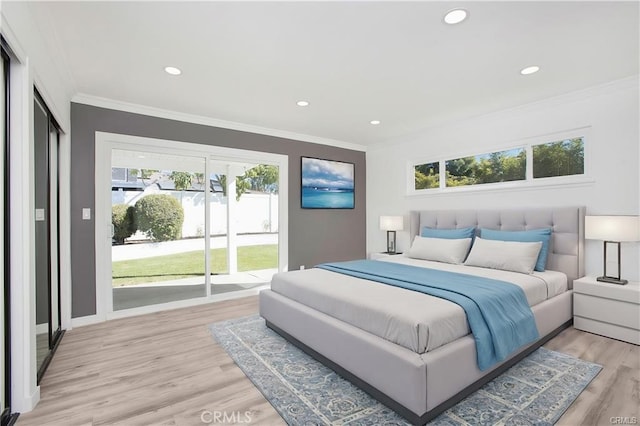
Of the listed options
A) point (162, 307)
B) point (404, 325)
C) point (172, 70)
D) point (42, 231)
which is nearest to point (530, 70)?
point (404, 325)

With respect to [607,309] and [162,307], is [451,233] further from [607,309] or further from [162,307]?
[162,307]

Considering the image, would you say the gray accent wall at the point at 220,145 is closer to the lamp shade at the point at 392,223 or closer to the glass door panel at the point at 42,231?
the glass door panel at the point at 42,231

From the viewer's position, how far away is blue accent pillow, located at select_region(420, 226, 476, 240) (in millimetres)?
4129

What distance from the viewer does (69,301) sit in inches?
132

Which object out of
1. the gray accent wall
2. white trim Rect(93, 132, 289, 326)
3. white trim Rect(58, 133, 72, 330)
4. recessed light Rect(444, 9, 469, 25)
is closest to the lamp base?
recessed light Rect(444, 9, 469, 25)

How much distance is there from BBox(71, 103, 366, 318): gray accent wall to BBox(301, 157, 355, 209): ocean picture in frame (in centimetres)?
11

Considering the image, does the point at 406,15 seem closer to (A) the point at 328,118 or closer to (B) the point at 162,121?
(A) the point at 328,118

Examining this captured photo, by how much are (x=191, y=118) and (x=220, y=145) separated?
0.49 m

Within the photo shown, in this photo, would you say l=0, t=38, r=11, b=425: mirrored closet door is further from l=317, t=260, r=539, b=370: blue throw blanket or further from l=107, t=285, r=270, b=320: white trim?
l=317, t=260, r=539, b=370: blue throw blanket

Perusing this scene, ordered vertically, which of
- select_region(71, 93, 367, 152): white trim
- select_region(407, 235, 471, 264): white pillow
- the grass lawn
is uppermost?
select_region(71, 93, 367, 152): white trim

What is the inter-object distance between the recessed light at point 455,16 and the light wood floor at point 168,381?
2.54 m

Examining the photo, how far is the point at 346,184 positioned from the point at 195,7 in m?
4.07

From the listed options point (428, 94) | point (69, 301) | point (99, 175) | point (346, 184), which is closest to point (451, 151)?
point (428, 94)

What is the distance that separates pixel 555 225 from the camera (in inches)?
139
